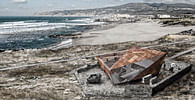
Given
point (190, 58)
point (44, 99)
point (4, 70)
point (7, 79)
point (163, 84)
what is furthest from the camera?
point (190, 58)

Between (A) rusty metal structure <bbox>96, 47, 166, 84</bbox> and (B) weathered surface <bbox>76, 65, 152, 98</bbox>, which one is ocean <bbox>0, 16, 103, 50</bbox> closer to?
(A) rusty metal structure <bbox>96, 47, 166, 84</bbox>

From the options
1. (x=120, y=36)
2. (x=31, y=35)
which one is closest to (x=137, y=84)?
(x=120, y=36)

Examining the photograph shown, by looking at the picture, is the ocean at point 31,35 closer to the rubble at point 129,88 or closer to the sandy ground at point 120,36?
the sandy ground at point 120,36

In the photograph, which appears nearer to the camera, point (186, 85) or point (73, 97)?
point (73, 97)

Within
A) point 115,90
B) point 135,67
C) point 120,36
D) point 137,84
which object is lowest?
point 120,36

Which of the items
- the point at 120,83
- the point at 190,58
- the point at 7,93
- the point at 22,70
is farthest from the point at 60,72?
the point at 190,58

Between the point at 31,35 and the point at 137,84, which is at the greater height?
the point at 137,84

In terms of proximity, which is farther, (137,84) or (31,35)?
(31,35)

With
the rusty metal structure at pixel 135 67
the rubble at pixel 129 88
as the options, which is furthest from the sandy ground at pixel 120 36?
the rubble at pixel 129 88

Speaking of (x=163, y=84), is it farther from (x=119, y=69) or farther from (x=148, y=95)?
(x=119, y=69)

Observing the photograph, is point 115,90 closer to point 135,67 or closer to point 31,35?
point 135,67

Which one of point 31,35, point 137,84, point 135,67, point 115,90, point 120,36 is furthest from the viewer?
point 31,35
